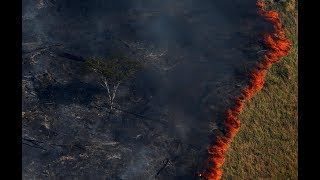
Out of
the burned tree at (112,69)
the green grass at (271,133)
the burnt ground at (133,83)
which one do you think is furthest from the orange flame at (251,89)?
the burned tree at (112,69)

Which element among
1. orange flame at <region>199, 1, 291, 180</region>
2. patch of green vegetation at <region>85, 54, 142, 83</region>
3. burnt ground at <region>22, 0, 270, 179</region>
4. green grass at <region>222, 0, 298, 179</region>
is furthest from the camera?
patch of green vegetation at <region>85, 54, 142, 83</region>

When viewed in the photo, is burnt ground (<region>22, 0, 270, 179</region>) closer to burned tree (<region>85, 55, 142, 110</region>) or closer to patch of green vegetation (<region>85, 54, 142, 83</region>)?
burned tree (<region>85, 55, 142, 110</region>)

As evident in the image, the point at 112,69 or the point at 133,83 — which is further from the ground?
the point at 112,69

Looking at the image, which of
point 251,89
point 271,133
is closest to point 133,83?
point 251,89

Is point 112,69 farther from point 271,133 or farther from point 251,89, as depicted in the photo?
point 271,133

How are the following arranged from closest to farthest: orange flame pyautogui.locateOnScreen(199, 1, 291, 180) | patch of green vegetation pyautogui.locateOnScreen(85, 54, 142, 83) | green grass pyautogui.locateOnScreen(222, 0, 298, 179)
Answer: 1. orange flame pyautogui.locateOnScreen(199, 1, 291, 180)
2. green grass pyautogui.locateOnScreen(222, 0, 298, 179)
3. patch of green vegetation pyautogui.locateOnScreen(85, 54, 142, 83)

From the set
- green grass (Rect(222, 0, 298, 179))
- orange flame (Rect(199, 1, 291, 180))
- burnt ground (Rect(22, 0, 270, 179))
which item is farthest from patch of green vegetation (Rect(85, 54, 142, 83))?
green grass (Rect(222, 0, 298, 179))
